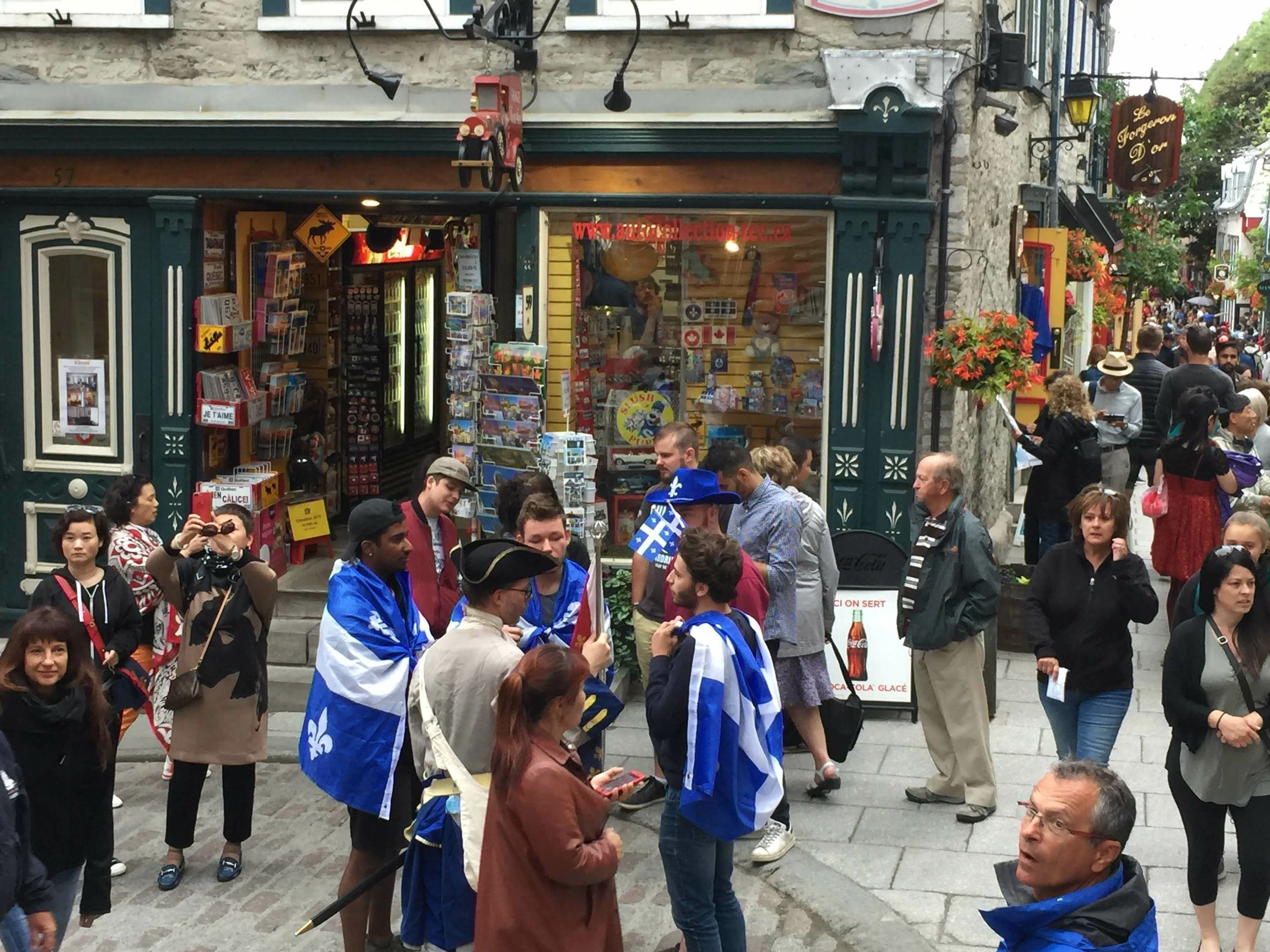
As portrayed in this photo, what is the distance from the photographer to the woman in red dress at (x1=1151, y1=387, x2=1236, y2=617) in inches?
416

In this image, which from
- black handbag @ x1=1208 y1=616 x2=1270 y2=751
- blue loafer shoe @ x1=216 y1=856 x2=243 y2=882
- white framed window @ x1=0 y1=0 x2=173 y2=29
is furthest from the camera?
white framed window @ x1=0 y1=0 x2=173 y2=29

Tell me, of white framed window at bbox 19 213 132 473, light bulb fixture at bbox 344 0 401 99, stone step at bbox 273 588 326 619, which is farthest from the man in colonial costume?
white framed window at bbox 19 213 132 473

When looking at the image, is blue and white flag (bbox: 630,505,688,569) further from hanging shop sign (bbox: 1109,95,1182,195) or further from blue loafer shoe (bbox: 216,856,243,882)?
hanging shop sign (bbox: 1109,95,1182,195)

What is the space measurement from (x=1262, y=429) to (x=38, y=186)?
9115 mm

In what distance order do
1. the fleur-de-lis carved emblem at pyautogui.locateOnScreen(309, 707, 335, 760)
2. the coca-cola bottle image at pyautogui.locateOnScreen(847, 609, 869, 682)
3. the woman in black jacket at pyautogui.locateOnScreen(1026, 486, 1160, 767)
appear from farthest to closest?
the coca-cola bottle image at pyautogui.locateOnScreen(847, 609, 869, 682)
the woman in black jacket at pyautogui.locateOnScreen(1026, 486, 1160, 767)
the fleur-de-lis carved emblem at pyautogui.locateOnScreen(309, 707, 335, 760)

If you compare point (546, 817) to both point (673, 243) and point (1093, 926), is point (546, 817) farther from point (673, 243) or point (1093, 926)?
point (673, 243)

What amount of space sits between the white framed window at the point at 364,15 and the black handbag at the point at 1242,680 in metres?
7.06

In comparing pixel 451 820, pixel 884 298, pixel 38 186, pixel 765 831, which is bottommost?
pixel 765 831

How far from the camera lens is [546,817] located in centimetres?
462

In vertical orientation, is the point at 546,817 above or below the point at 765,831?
above

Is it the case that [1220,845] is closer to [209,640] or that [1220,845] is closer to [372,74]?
[209,640]

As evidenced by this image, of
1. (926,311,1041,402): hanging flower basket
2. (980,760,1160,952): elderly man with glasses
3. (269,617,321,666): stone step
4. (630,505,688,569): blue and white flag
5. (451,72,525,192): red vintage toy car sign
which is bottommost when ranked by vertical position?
(269,617,321,666): stone step

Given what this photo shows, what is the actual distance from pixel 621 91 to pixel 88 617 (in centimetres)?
514

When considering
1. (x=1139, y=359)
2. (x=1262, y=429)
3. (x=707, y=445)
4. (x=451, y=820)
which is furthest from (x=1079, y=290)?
(x=451, y=820)
